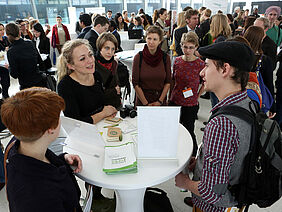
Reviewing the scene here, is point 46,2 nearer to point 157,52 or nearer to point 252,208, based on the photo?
point 157,52

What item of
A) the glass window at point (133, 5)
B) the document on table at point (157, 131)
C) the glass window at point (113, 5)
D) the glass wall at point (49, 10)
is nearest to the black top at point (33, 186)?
the document on table at point (157, 131)

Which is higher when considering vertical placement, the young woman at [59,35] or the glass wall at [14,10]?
the glass wall at [14,10]

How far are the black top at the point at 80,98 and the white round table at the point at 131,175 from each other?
1.08 ft

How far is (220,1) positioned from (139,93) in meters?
5.99

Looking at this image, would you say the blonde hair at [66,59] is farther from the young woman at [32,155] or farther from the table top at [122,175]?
the young woman at [32,155]

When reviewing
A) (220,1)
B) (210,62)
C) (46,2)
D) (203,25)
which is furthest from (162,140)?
(46,2)

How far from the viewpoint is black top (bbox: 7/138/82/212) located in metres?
0.77

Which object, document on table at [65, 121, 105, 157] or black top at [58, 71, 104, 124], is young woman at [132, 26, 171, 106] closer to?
black top at [58, 71, 104, 124]

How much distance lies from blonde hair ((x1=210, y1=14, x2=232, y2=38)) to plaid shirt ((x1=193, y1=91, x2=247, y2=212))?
2758 millimetres

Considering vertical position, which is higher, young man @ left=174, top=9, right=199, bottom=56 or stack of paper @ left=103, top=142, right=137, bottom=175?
young man @ left=174, top=9, right=199, bottom=56

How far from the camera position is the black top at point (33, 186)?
77 cm

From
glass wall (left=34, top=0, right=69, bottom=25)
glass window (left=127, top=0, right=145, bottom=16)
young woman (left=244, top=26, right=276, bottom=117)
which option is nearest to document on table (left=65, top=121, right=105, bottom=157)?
young woman (left=244, top=26, right=276, bottom=117)

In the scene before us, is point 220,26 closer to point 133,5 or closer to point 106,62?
point 106,62

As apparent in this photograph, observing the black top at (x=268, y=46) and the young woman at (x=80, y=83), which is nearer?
the young woman at (x=80, y=83)
